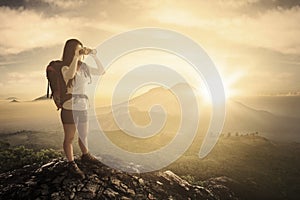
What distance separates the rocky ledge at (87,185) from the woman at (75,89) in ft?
2.17

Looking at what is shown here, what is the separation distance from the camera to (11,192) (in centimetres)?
836

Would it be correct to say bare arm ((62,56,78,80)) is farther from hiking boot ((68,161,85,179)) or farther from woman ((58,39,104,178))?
hiking boot ((68,161,85,179))

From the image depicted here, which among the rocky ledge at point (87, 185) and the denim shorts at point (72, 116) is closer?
the denim shorts at point (72, 116)

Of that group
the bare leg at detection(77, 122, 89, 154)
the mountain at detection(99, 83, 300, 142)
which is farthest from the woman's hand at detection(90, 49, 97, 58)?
the mountain at detection(99, 83, 300, 142)

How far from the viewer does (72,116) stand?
777 centimetres

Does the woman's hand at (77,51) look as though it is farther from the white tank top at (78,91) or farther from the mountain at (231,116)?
the mountain at (231,116)

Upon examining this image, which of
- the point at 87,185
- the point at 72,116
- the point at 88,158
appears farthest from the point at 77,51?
the point at 87,185

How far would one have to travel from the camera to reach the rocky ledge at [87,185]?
820 centimetres

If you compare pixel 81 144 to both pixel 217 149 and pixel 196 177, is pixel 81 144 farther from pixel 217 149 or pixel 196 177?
pixel 217 149

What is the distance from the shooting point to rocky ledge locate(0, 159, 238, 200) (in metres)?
8.20

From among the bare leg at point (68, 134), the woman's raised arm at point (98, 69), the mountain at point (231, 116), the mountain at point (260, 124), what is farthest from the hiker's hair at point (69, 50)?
the mountain at point (260, 124)

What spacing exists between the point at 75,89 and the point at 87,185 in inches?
98.8

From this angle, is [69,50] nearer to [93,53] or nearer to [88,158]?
[93,53]

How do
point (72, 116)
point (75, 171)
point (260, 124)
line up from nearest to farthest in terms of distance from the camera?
point (72, 116), point (75, 171), point (260, 124)
